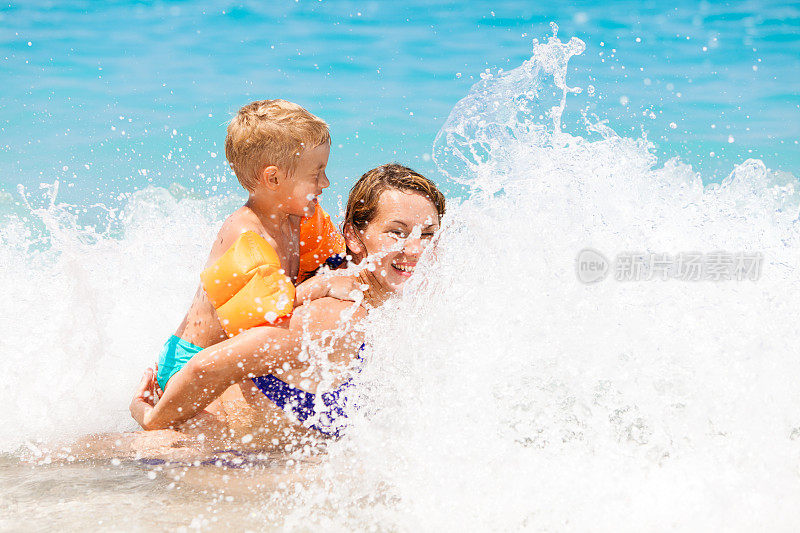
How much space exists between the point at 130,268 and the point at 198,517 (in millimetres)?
3842

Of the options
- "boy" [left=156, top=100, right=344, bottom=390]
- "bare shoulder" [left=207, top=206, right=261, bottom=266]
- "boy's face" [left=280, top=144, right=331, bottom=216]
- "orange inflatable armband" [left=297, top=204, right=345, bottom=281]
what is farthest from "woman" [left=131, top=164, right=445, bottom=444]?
"bare shoulder" [left=207, top=206, right=261, bottom=266]

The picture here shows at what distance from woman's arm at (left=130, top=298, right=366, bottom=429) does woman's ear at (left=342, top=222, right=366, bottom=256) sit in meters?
0.37

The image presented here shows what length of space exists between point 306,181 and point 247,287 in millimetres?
672

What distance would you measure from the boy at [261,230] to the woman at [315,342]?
133 mm

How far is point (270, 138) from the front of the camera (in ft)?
11.6

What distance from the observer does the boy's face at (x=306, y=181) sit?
356 cm

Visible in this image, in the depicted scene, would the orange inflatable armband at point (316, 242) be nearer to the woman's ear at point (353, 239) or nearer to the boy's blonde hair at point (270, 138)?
the woman's ear at point (353, 239)

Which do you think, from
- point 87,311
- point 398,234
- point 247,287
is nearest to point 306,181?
point 398,234

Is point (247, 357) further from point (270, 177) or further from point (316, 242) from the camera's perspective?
point (316, 242)

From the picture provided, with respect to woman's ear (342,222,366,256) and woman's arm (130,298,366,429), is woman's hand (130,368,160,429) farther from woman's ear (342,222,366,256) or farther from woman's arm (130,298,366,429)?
woman's ear (342,222,366,256)

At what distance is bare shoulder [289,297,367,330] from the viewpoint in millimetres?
3334

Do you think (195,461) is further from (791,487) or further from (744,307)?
(744,307)

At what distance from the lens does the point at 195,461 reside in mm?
3510

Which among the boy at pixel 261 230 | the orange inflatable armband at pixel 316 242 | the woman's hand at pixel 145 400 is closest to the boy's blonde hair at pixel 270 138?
the boy at pixel 261 230
